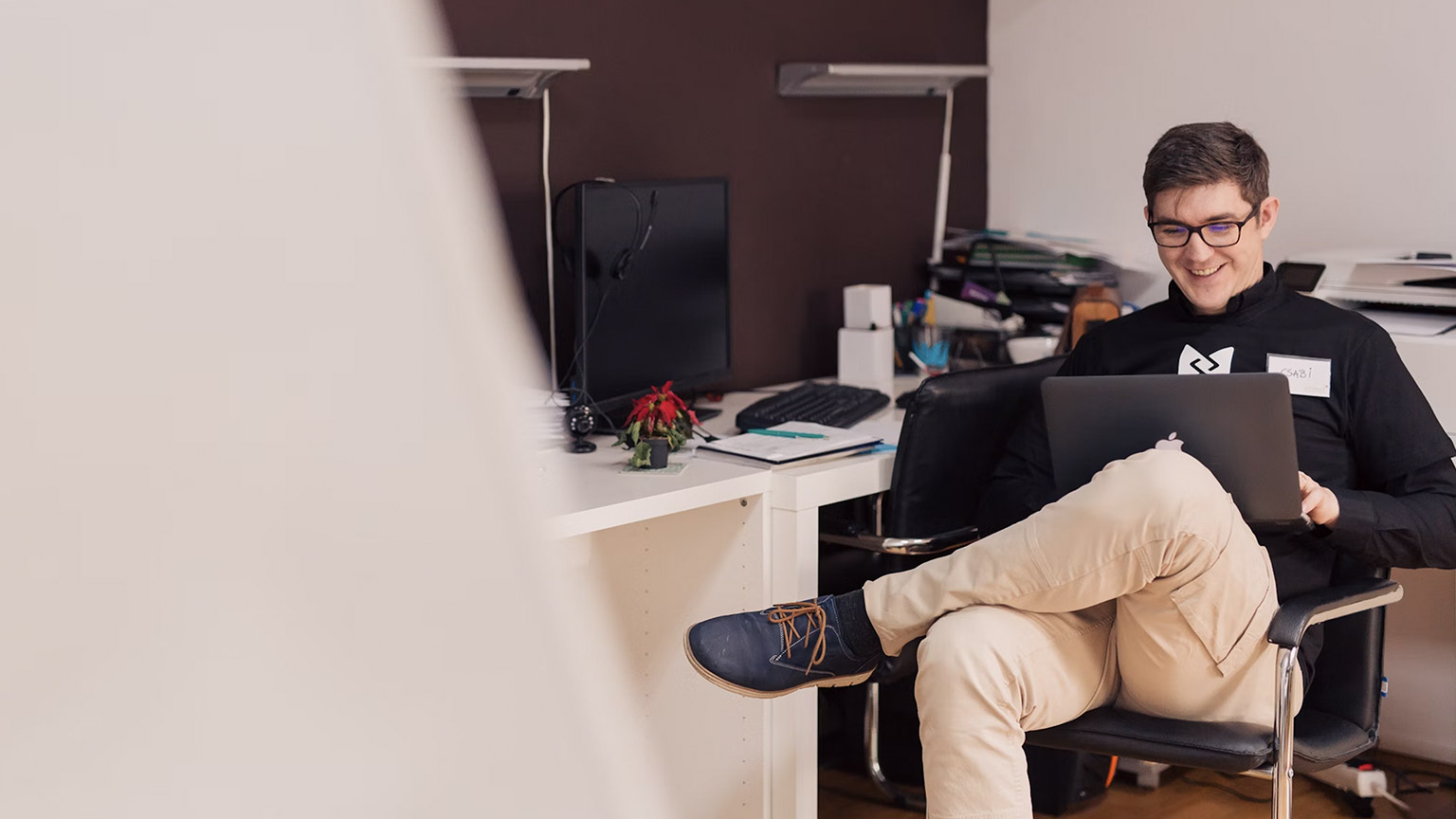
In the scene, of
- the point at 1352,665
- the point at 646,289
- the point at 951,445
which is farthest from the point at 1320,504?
the point at 646,289

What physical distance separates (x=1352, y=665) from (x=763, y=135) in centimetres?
141

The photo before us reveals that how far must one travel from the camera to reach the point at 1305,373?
166 centimetres

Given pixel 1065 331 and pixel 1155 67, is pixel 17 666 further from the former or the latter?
pixel 1155 67

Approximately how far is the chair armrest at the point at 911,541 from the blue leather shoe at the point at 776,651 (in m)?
0.22

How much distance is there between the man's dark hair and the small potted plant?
0.70 m

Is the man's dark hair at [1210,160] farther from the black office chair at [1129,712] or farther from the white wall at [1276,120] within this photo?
the white wall at [1276,120]

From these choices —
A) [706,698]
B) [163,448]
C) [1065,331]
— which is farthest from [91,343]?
[1065,331]

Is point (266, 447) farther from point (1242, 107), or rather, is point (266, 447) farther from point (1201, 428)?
point (1242, 107)

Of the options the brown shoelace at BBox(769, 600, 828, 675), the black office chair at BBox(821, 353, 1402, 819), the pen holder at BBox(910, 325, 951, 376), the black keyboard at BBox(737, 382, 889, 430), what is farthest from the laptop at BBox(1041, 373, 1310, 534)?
the pen holder at BBox(910, 325, 951, 376)

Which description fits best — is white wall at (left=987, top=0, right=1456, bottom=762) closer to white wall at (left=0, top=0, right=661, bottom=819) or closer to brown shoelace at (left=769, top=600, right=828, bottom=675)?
brown shoelace at (left=769, top=600, right=828, bottom=675)

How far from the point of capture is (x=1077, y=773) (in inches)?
85.3

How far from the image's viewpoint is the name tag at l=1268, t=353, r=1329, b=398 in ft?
5.42

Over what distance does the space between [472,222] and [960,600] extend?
4.18 feet

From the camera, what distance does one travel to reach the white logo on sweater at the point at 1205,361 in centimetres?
171
